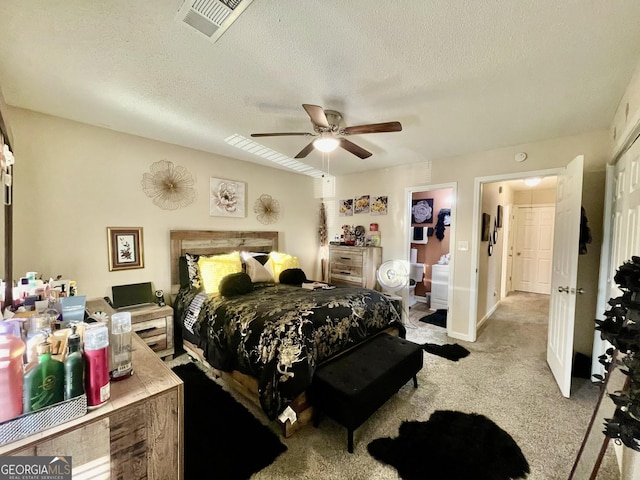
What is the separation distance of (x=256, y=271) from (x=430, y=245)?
3.66 m

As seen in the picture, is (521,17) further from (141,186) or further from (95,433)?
(141,186)

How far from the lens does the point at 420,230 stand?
5.42 meters

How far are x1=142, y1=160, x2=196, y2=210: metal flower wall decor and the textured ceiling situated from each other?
1.92 ft

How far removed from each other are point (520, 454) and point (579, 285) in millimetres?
1994

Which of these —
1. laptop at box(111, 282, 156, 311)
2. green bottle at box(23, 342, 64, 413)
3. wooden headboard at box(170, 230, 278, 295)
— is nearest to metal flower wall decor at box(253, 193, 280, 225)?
wooden headboard at box(170, 230, 278, 295)

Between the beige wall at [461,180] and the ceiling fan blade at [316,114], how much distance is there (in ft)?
7.51

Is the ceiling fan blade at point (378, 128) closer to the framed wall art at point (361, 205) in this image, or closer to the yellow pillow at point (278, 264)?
the yellow pillow at point (278, 264)

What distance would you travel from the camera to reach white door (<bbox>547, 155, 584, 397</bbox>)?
2.18 m

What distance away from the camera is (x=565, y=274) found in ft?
7.70

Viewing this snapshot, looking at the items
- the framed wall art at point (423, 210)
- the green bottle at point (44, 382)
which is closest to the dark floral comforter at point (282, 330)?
the green bottle at point (44, 382)

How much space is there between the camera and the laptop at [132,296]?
9.09 feet

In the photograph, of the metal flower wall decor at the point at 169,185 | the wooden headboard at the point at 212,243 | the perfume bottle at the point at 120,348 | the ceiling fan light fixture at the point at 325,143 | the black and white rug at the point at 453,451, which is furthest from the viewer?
the wooden headboard at the point at 212,243

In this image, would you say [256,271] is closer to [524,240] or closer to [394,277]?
[394,277]

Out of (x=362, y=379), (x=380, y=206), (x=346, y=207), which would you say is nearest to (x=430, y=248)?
(x=380, y=206)
